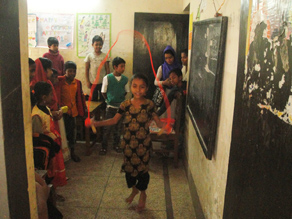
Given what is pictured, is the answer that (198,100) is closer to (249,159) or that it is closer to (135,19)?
(249,159)

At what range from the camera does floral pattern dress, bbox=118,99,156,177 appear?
266 cm

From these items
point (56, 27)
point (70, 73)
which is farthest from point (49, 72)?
point (56, 27)

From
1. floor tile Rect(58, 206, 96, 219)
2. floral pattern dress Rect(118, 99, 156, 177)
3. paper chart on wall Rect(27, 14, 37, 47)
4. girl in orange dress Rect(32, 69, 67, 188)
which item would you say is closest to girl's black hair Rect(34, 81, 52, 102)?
girl in orange dress Rect(32, 69, 67, 188)

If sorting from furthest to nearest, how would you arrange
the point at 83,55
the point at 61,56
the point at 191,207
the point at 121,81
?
the point at 83,55, the point at 61,56, the point at 121,81, the point at 191,207

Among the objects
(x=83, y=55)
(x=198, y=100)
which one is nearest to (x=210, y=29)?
(x=198, y=100)

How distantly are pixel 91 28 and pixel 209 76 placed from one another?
3.67m

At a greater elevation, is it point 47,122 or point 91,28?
point 91,28

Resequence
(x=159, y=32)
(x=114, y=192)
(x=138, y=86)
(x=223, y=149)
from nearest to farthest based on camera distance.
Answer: (x=223, y=149)
(x=138, y=86)
(x=114, y=192)
(x=159, y=32)

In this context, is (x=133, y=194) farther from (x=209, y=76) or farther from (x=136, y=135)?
(x=209, y=76)

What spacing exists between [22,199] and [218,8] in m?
1.85

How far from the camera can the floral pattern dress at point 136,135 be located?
8.73 ft

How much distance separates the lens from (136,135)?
267cm

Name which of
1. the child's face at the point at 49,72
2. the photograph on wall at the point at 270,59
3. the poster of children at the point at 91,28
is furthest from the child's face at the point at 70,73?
the photograph on wall at the point at 270,59

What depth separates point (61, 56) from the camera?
502 cm
